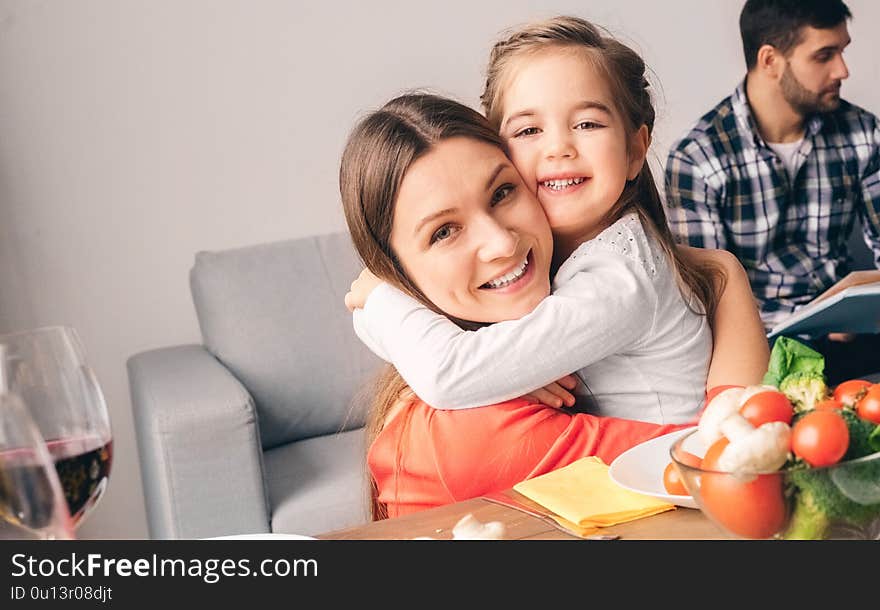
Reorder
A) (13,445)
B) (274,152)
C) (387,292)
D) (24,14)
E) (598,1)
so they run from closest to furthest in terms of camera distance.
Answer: (13,445) < (387,292) < (24,14) < (274,152) < (598,1)

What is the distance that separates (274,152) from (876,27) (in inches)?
82.8

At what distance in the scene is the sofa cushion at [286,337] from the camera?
101 inches

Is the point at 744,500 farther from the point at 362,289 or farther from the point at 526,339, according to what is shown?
the point at 362,289

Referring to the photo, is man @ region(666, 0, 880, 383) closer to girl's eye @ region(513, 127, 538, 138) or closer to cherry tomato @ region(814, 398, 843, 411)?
girl's eye @ region(513, 127, 538, 138)

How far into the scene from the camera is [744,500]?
675 mm

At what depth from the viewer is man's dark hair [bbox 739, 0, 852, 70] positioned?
3.03 meters

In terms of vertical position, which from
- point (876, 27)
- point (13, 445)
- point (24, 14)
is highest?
point (24, 14)

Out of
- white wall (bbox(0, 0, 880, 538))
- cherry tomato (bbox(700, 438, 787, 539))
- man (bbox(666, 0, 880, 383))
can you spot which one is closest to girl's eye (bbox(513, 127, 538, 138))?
cherry tomato (bbox(700, 438, 787, 539))

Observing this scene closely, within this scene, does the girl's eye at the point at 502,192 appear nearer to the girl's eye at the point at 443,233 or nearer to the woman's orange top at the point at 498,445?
the girl's eye at the point at 443,233

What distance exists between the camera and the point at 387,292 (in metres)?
1.28
